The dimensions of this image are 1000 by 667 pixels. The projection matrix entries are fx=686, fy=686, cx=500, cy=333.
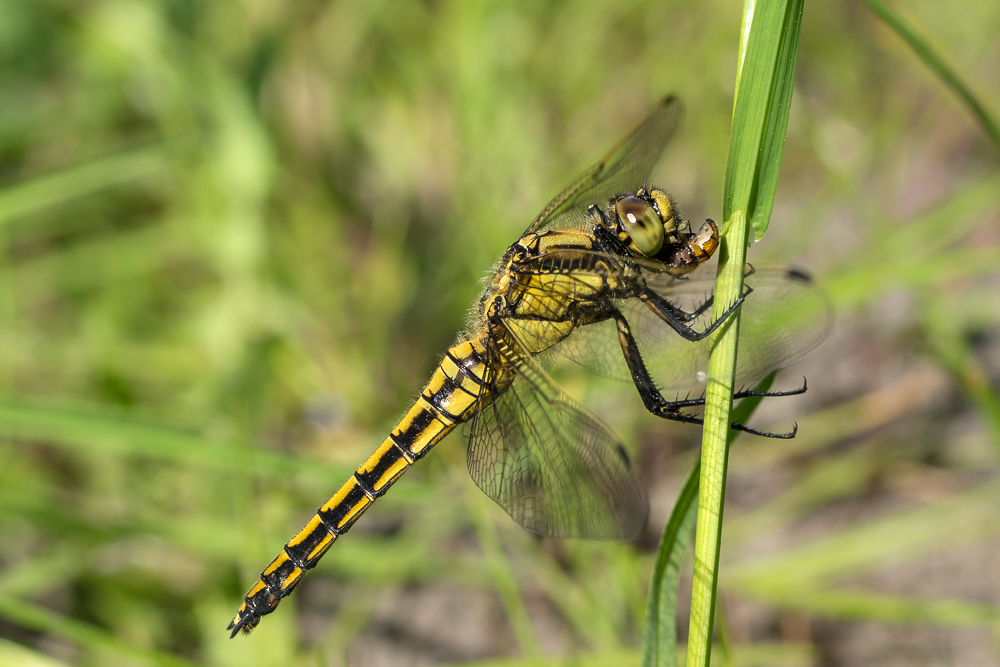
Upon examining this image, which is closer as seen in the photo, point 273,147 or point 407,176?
point 273,147

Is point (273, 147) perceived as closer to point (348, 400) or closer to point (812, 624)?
point (348, 400)

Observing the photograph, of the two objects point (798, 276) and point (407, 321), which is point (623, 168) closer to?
point (798, 276)

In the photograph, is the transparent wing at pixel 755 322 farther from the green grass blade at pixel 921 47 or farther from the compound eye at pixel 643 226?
the green grass blade at pixel 921 47

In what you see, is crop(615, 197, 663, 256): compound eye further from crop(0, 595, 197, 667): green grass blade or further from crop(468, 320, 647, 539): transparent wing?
crop(0, 595, 197, 667): green grass blade

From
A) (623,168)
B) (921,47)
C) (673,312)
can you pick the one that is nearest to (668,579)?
(673,312)

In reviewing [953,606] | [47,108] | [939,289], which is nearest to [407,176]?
[47,108]

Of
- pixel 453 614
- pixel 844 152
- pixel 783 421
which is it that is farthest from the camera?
pixel 844 152

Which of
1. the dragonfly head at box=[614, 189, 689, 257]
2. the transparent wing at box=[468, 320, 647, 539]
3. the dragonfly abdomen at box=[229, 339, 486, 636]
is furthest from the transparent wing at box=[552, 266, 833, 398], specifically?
the dragonfly abdomen at box=[229, 339, 486, 636]

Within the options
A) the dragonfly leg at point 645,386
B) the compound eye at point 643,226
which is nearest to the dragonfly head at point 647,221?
the compound eye at point 643,226
